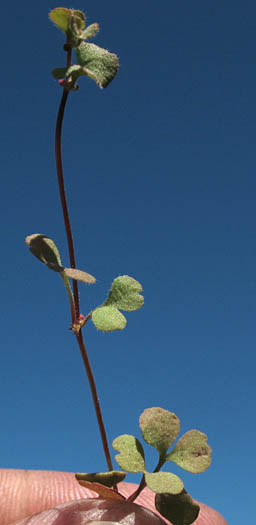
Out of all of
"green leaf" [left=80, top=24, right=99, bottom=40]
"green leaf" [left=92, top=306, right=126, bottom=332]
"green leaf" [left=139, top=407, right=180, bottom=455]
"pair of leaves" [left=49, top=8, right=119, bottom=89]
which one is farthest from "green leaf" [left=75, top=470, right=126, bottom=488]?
"green leaf" [left=80, top=24, right=99, bottom=40]

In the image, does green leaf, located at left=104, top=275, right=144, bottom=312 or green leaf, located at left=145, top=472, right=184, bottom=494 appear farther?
green leaf, located at left=104, top=275, right=144, bottom=312

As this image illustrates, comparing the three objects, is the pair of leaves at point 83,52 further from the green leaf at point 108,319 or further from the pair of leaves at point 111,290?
the green leaf at point 108,319

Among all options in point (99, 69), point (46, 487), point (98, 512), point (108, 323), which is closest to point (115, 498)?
point (98, 512)

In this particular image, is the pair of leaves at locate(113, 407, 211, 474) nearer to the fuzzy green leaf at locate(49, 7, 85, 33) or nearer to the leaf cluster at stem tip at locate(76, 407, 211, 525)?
the leaf cluster at stem tip at locate(76, 407, 211, 525)

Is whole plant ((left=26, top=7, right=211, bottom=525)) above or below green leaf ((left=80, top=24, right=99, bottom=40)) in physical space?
below

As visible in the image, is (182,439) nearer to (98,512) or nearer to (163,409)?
(163,409)

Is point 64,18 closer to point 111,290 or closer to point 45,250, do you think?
point 45,250

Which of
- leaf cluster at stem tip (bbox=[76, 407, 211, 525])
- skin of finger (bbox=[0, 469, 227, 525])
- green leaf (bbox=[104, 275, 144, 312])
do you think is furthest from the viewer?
skin of finger (bbox=[0, 469, 227, 525])
